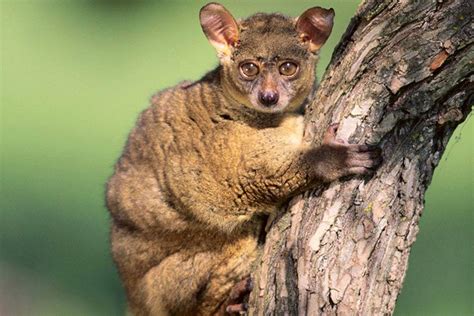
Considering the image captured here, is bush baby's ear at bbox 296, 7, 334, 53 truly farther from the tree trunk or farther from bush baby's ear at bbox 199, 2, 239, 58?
the tree trunk

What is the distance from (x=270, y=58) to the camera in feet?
19.5

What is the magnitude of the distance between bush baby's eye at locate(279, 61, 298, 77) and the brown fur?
0.14 ft

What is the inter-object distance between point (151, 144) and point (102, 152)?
3601 mm

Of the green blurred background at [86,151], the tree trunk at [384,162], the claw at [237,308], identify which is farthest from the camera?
the green blurred background at [86,151]

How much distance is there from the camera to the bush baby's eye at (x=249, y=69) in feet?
19.5

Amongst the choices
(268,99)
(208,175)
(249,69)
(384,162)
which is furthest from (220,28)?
(384,162)

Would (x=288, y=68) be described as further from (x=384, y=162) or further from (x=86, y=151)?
(x=86, y=151)

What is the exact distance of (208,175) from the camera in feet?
18.5

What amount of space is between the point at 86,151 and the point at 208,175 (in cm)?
412

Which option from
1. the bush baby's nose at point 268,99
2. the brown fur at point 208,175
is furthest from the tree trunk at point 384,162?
the bush baby's nose at point 268,99

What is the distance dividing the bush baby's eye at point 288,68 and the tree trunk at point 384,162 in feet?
3.05

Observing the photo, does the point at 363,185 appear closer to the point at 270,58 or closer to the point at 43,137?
the point at 270,58

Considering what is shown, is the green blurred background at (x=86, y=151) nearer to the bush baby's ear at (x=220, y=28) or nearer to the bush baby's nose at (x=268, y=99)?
the bush baby's ear at (x=220, y=28)

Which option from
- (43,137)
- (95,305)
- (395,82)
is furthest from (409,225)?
(43,137)
